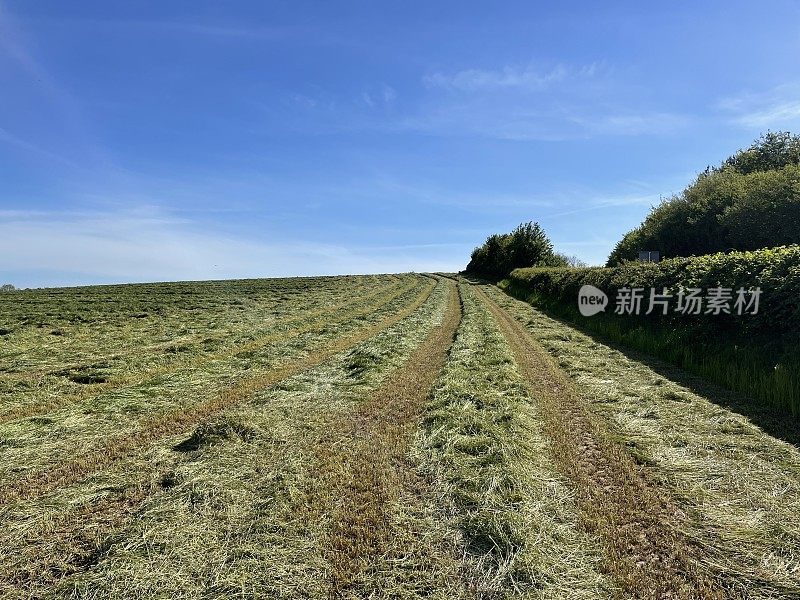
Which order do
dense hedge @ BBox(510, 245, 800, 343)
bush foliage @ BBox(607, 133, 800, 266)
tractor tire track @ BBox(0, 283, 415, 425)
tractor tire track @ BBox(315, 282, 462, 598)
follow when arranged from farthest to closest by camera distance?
bush foliage @ BBox(607, 133, 800, 266) → dense hedge @ BBox(510, 245, 800, 343) → tractor tire track @ BBox(0, 283, 415, 425) → tractor tire track @ BBox(315, 282, 462, 598)

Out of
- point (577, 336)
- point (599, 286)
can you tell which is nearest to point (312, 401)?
point (577, 336)

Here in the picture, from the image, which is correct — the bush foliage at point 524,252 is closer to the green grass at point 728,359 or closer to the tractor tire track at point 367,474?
the green grass at point 728,359

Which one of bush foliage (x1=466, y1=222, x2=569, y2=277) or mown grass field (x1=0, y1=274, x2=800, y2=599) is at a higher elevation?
bush foliage (x1=466, y1=222, x2=569, y2=277)

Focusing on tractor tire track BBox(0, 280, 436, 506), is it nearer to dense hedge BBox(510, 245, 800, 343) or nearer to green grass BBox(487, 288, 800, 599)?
green grass BBox(487, 288, 800, 599)

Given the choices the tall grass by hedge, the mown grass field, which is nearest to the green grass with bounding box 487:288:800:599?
the mown grass field

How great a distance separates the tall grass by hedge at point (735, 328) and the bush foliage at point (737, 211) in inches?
669

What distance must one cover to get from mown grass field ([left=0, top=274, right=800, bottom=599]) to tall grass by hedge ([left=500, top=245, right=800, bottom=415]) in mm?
714

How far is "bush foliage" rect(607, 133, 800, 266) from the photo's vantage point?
28.8m

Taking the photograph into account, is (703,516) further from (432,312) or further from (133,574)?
(432,312)

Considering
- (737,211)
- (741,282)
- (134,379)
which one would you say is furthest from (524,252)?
(134,379)

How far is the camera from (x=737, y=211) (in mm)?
31297

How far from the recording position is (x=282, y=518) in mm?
4117

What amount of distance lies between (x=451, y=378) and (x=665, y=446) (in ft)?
13.6

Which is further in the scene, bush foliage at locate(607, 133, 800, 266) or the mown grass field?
bush foliage at locate(607, 133, 800, 266)
